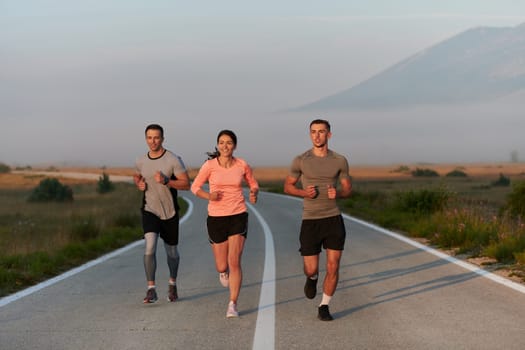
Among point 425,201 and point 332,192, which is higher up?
point 332,192

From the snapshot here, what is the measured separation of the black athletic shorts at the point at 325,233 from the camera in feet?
24.0

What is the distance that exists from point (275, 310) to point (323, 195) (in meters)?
1.38

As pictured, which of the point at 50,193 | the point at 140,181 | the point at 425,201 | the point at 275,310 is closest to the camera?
the point at 275,310

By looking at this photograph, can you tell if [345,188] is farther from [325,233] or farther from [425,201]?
[425,201]

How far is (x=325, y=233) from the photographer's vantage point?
732 centimetres

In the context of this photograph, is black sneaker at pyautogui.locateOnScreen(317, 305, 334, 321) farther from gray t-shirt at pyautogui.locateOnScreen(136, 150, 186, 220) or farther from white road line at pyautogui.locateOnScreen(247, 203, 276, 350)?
gray t-shirt at pyautogui.locateOnScreen(136, 150, 186, 220)

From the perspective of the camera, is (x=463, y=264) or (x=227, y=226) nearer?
(x=227, y=226)

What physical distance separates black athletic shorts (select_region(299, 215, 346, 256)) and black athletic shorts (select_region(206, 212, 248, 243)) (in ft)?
2.12

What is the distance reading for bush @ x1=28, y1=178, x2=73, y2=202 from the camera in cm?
4525

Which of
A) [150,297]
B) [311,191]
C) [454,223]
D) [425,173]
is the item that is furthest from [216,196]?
[425,173]

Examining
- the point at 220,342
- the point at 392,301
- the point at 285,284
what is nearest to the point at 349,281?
the point at 285,284

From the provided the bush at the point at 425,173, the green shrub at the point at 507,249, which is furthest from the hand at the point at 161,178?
the bush at the point at 425,173

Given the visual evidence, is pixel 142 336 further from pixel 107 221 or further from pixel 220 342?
pixel 107 221

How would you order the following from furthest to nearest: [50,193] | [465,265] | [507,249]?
[50,193] → [507,249] → [465,265]
